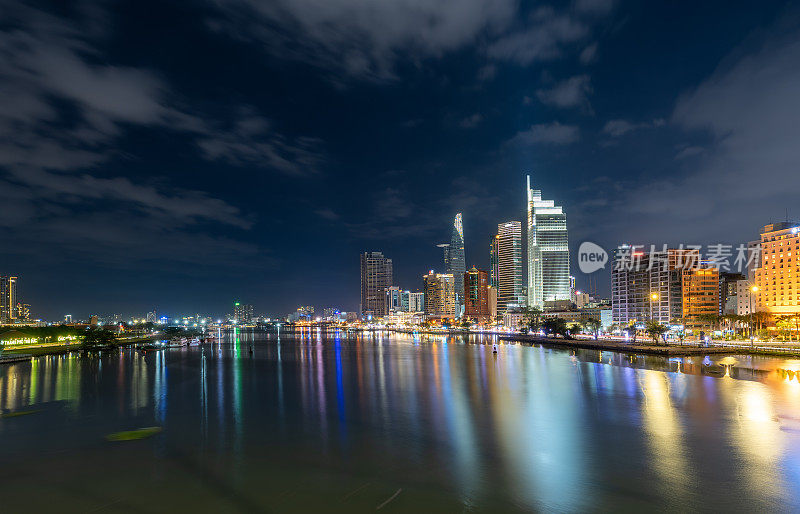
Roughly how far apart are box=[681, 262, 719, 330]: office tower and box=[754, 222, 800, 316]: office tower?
25.4 metres

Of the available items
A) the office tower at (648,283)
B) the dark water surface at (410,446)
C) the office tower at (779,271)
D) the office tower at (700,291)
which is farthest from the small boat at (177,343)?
the office tower at (700,291)

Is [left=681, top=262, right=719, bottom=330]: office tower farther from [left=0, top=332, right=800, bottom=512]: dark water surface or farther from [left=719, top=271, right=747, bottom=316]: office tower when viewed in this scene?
[left=0, top=332, right=800, bottom=512]: dark water surface

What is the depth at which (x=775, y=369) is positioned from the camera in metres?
41.3

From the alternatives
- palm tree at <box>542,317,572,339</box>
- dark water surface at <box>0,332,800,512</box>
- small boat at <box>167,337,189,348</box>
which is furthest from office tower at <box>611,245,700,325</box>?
small boat at <box>167,337,189,348</box>

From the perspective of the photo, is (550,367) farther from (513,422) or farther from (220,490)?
(220,490)

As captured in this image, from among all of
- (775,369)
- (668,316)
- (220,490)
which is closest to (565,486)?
(220,490)

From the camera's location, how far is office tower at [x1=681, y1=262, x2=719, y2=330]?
397 feet

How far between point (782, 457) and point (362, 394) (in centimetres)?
2343

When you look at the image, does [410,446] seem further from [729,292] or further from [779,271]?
[729,292]

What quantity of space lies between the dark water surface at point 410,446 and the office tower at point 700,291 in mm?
98240

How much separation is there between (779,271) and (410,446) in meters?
105

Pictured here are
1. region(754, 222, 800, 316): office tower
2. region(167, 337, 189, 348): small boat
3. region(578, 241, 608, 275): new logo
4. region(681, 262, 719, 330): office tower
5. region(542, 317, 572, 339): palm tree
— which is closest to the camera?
region(754, 222, 800, 316): office tower

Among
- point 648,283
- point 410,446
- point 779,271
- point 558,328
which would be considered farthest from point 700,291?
point 410,446

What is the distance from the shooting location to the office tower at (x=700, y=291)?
121062mm
